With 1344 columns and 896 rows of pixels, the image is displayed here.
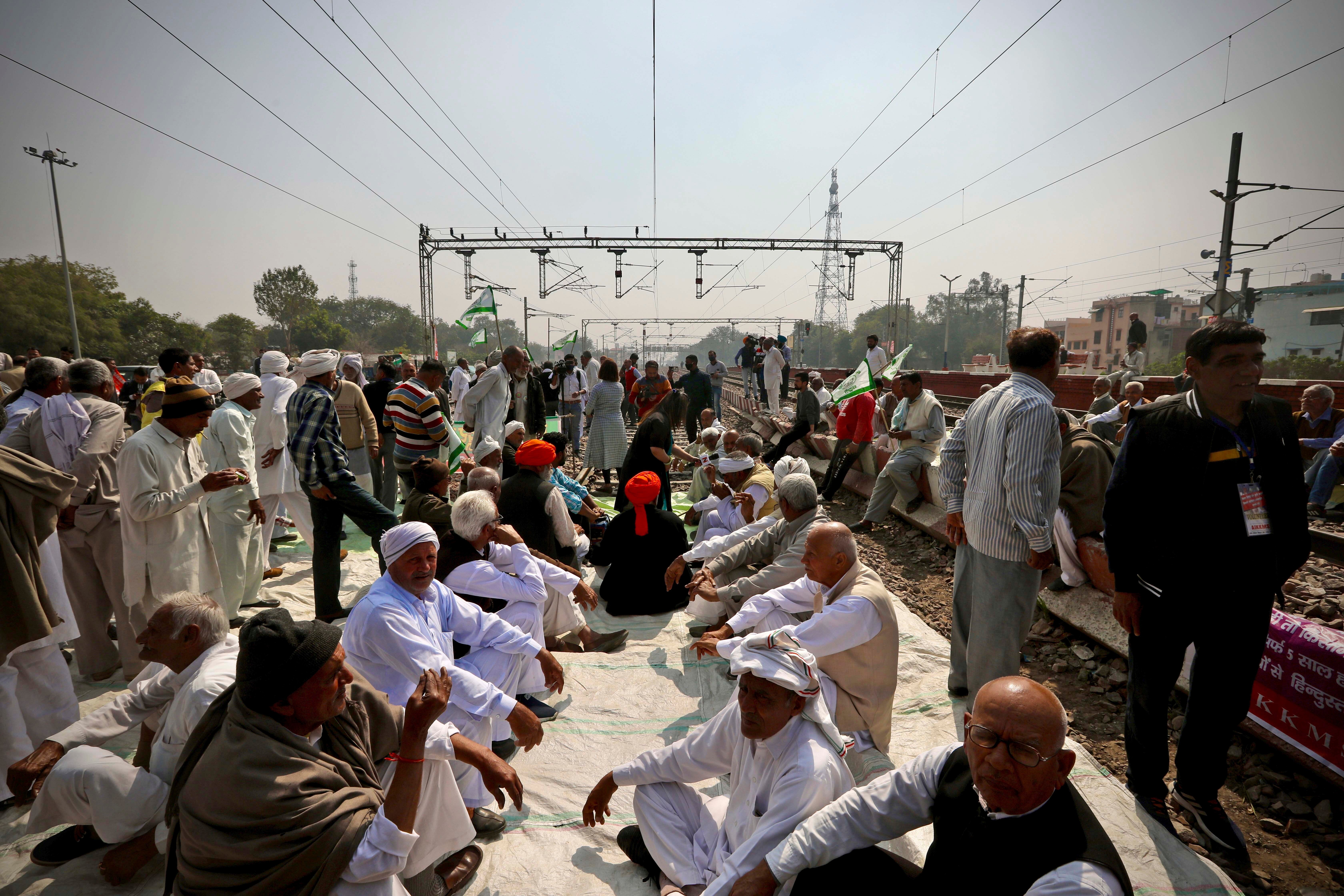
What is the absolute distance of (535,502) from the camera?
4.93 m

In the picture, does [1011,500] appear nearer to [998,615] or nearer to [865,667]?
[998,615]

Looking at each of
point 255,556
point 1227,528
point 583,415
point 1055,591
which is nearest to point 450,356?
point 583,415

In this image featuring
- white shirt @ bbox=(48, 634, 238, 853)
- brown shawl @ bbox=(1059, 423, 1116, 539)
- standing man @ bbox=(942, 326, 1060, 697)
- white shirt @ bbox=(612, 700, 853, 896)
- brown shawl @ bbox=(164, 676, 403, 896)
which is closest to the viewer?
brown shawl @ bbox=(164, 676, 403, 896)

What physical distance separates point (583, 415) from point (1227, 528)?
38.3 ft

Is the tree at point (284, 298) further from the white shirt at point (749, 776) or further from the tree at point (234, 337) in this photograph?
the white shirt at point (749, 776)

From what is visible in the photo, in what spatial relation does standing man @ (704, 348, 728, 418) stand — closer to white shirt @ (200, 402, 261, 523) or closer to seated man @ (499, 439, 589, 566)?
seated man @ (499, 439, 589, 566)

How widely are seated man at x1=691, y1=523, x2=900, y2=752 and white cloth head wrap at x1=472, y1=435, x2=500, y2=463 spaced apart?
120 inches

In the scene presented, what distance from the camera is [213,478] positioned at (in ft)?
11.8

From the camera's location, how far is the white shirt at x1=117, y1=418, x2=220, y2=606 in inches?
140

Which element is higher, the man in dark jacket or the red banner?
the man in dark jacket

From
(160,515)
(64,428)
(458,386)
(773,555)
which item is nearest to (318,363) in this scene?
(64,428)

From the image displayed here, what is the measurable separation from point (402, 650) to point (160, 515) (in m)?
2.00

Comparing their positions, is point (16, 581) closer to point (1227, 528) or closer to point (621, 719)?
point (621, 719)

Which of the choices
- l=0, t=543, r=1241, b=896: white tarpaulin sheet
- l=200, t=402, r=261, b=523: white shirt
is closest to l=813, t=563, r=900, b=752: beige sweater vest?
l=0, t=543, r=1241, b=896: white tarpaulin sheet
